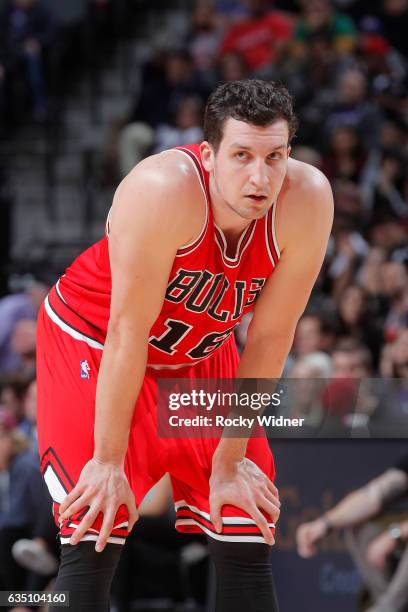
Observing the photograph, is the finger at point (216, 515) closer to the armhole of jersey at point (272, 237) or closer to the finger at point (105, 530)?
the finger at point (105, 530)

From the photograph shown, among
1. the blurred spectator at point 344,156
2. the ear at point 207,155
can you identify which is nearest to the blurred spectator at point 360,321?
the blurred spectator at point 344,156

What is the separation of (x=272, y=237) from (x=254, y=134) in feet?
1.34

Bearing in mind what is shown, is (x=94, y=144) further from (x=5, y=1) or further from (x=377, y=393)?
(x=377, y=393)

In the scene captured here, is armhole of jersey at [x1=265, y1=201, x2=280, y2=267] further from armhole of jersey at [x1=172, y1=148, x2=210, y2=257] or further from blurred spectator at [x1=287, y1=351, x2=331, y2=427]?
blurred spectator at [x1=287, y1=351, x2=331, y2=427]

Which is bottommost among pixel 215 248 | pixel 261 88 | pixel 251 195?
pixel 215 248

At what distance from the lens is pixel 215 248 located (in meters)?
3.81

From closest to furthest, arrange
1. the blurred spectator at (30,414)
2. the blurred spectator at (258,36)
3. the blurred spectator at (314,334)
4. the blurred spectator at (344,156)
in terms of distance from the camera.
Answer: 1. the blurred spectator at (30,414)
2. the blurred spectator at (314,334)
3. the blurred spectator at (344,156)
4. the blurred spectator at (258,36)

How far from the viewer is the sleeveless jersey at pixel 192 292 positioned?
3793 millimetres

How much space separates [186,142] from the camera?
33.0 ft

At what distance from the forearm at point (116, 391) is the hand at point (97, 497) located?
0.05 m

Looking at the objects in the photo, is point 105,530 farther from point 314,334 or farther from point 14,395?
point 314,334

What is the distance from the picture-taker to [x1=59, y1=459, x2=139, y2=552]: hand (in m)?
3.63

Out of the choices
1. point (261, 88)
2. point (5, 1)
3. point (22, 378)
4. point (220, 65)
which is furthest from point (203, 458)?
point (5, 1)

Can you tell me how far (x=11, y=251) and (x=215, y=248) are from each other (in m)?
6.76
